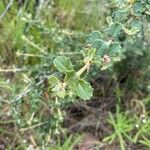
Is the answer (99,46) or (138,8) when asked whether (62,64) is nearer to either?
(99,46)

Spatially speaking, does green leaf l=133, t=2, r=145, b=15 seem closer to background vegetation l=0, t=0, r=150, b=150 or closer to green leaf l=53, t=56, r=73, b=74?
green leaf l=53, t=56, r=73, b=74

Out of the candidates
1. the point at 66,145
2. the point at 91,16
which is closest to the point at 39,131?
the point at 66,145

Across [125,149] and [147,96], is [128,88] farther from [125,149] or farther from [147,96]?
[125,149]

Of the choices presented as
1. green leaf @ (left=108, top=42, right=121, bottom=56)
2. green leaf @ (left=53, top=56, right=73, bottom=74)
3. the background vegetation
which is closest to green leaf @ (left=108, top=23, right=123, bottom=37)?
green leaf @ (left=108, top=42, right=121, bottom=56)

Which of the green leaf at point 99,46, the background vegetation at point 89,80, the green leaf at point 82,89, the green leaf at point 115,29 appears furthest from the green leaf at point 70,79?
the background vegetation at point 89,80

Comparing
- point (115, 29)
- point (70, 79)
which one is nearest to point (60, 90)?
point (70, 79)
